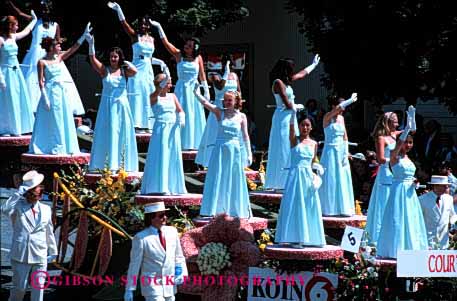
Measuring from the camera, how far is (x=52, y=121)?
57.2 feet

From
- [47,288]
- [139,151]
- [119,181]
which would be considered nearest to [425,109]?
[139,151]

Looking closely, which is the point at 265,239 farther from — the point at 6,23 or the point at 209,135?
the point at 6,23

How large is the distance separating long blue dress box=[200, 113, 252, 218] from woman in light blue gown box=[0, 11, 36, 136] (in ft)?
12.6

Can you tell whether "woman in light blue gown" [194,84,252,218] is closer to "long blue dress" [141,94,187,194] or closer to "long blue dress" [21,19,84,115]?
"long blue dress" [141,94,187,194]

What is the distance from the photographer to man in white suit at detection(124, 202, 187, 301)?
41.2ft

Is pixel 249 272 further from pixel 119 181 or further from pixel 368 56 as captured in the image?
pixel 368 56

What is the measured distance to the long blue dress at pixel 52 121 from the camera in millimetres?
17422

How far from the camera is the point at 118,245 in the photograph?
15.1 meters

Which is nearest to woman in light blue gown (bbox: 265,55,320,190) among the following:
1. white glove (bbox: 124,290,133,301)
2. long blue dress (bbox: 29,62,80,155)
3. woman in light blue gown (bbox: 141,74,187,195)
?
woman in light blue gown (bbox: 141,74,187,195)

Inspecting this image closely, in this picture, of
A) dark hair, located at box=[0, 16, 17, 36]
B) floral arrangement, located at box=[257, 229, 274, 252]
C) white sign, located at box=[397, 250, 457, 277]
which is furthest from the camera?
dark hair, located at box=[0, 16, 17, 36]

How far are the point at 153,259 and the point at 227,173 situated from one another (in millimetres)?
3101

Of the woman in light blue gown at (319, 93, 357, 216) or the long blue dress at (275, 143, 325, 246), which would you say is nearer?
the long blue dress at (275, 143, 325, 246)

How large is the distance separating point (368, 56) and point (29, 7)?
223 inches

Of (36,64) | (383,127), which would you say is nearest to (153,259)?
(383,127)
